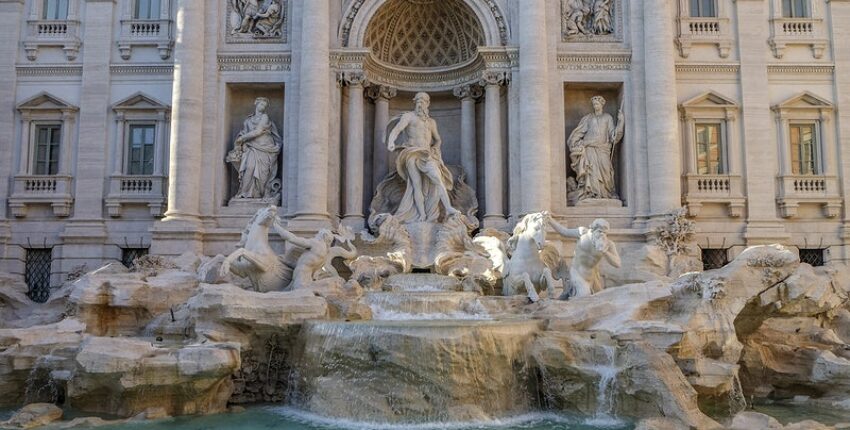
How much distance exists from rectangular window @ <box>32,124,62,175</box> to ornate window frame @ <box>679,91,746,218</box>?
17.6 m

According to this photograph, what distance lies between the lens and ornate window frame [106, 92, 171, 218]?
763 inches

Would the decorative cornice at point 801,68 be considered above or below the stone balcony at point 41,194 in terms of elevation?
above

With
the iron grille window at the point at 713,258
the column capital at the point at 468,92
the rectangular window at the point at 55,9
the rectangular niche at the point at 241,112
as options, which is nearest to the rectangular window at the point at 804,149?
the iron grille window at the point at 713,258

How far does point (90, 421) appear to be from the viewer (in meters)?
10.4

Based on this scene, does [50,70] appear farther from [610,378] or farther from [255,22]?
[610,378]

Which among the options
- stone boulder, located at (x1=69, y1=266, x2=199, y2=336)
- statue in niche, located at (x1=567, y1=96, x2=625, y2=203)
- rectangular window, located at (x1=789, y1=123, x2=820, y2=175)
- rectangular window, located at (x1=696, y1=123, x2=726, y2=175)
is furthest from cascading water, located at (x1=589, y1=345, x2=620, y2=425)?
rectangular window, located at (x1=789, y1=123, x2=820, y2=175)

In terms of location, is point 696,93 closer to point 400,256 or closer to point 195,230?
point 400,256

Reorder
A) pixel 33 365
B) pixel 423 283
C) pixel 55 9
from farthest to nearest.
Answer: pixel 55 9, pixel 423 283, pixel 33 365

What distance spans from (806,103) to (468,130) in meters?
9.52

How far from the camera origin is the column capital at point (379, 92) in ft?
66.6

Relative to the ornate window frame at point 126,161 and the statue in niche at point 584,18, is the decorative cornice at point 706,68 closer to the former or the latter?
the statue in niche at point 584,18

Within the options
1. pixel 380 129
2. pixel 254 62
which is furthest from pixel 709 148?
pixel 254 62

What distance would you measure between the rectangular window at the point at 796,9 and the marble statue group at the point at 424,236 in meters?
6.26

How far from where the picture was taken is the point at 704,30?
795 inches
